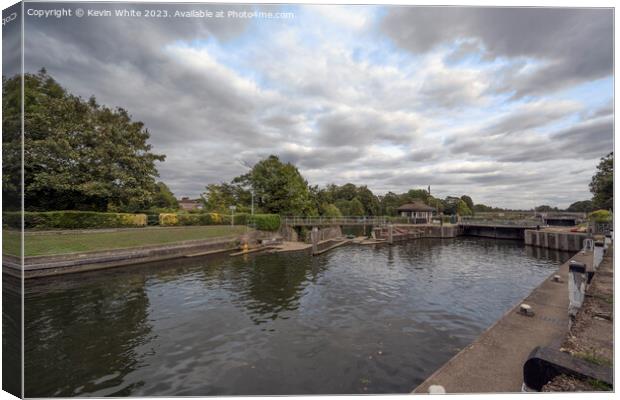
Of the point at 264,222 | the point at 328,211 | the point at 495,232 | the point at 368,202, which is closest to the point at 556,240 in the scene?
the point at 495,232

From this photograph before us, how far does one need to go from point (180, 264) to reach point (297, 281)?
28.5 ft

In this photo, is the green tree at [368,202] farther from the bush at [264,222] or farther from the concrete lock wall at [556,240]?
the bush at [264,222]

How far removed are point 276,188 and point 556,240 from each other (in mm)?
32565

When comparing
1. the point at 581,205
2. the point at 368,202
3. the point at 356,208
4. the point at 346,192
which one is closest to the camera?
the point at 581,205

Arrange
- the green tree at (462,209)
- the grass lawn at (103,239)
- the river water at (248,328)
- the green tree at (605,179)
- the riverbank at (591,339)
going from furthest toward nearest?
1. the green tree at (462,209)
2. the grass lawn at (103,239)
3. the river water at (248,328)
4. the green tree at (605,179)
5. the riverbank at (591,339)

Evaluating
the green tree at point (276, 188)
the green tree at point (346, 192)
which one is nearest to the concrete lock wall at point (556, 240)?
the green tree at point (276, 188)

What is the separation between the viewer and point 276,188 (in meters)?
38.4

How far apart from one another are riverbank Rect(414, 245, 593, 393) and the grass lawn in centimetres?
1731

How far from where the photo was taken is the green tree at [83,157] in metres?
15.1

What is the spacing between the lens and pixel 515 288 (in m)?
13.3

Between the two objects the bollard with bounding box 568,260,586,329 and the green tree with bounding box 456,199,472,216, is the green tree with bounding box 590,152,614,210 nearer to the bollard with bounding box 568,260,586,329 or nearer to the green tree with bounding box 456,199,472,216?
the bollard with bounding box 568,260,586,329

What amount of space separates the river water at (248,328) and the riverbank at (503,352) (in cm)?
124

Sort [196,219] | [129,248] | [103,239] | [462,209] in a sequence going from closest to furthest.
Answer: [129,248] < [103,239] < [196,219] < [462,209]

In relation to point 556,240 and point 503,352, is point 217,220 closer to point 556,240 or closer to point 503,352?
point 503,352
